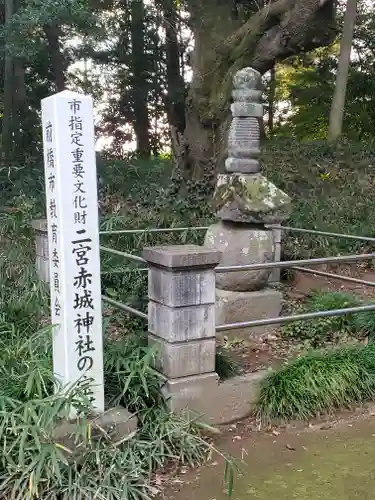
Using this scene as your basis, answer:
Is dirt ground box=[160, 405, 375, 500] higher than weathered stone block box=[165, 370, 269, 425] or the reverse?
the reverse

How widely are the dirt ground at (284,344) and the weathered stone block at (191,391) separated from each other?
643 millimetres

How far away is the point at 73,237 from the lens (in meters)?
3.31

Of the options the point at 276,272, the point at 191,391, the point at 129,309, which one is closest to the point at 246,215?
the point at 276,272

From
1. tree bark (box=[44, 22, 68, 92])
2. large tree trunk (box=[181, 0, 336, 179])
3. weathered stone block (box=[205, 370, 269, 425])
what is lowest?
weathered stone block (box=[205, 370, 269, 425])

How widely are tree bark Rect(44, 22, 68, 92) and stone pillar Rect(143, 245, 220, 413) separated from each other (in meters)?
9.71

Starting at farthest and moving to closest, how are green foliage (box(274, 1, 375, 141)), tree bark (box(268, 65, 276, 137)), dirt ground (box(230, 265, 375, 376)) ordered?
tree bark (box(268, 65, 276, 137))
green foliage (box(274, 1, 375, 141))
dirt ground (box(230, 265, 375, 376))

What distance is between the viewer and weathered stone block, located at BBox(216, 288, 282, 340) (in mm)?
5797

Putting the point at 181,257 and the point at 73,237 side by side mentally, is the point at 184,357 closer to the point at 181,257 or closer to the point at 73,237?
the point at 181,257

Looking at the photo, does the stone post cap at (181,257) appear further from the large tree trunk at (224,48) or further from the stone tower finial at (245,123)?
the large tree trunk at (224,48)

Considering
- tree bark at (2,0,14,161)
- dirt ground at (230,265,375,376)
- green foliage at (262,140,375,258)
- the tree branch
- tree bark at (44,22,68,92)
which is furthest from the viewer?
tree bark at (44,22,68,92)

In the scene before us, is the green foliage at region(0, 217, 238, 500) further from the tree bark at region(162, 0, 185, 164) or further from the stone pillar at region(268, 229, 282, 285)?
the tree bark at region(162, 0, 185, 164)

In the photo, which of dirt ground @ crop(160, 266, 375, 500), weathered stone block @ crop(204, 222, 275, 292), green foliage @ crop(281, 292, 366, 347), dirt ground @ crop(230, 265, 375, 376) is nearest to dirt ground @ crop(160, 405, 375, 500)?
dirt ground @ crop(160, 266, 375, 500)

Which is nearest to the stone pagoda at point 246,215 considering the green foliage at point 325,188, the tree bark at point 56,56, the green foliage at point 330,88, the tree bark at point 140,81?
the green foliage at point 325,188

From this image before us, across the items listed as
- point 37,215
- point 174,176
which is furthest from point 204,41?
point 37,215
